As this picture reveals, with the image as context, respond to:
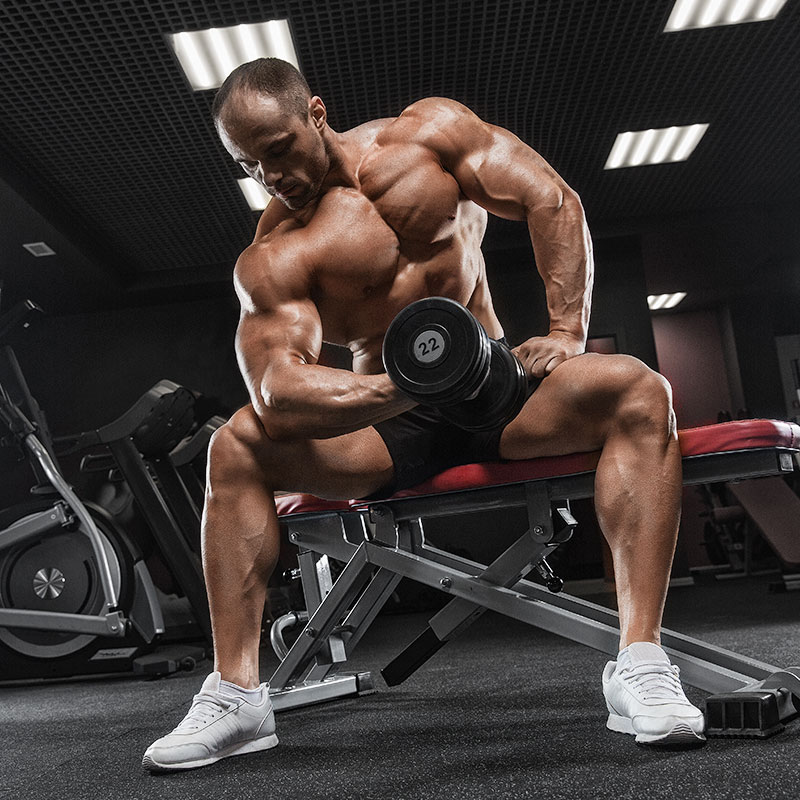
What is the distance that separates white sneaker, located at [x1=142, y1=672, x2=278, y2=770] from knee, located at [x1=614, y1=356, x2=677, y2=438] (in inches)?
31.9

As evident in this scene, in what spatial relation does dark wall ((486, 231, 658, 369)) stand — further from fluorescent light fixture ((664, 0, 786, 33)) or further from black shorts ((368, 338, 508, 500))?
black shorts ((368, 338, 508, 500))

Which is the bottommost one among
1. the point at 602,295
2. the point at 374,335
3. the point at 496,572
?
the point at 496,572

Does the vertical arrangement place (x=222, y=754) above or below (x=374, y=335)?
below

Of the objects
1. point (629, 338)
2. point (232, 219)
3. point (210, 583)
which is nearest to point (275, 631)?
point (210, 583)

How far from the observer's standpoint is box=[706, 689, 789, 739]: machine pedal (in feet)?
3.88

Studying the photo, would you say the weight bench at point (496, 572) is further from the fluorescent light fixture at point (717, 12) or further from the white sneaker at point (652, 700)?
the fluorescent light fixture at point (717, 12)

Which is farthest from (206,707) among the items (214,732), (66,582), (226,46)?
(226,46)

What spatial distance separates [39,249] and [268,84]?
3.99m

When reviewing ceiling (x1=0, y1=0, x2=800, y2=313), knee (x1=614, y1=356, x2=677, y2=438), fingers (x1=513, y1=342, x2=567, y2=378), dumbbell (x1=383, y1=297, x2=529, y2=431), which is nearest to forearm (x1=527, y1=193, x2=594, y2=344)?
fingers (x1=513, y1=342, x2=567, y2=378)

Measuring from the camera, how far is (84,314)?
619 cm

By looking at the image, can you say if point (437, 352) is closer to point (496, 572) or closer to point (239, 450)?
point (239, 450)

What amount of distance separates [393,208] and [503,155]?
0.82 ft

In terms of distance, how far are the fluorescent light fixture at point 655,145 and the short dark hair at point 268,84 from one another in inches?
132

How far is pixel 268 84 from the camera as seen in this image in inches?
60.4
